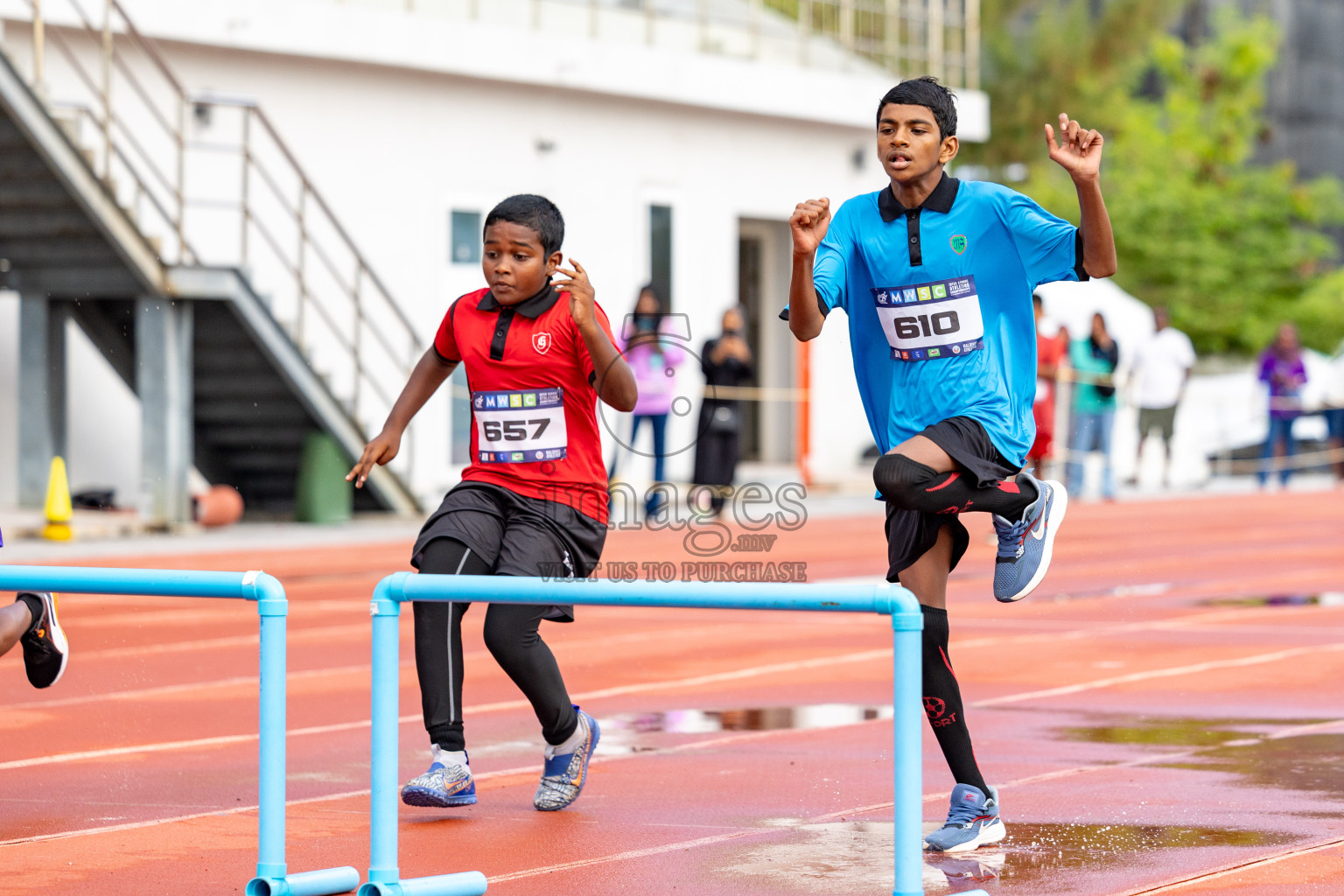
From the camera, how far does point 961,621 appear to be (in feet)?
39.2

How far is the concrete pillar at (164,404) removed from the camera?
17484mm

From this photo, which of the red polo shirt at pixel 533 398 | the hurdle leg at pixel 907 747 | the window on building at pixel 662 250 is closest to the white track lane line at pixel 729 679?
the red polo shirt at pixel 533 398

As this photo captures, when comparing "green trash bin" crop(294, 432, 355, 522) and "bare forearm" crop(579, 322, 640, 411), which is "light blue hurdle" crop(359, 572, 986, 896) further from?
"green trash bin" crop(294, 432, 355, 522)

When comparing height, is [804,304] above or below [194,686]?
above

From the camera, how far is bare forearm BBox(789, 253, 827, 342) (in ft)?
17.4

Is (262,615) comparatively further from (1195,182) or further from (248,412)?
(1195,182)

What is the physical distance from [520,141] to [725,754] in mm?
17057

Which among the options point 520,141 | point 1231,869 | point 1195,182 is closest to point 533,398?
point 1231,869

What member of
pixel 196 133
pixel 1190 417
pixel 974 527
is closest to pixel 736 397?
pixel 974 527

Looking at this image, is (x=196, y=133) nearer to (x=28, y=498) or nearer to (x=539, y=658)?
(x=28, y=498)

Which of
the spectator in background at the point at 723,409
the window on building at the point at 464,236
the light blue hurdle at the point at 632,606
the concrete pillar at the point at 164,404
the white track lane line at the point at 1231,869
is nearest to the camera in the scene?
the light blue hurdle at the point at 632,606

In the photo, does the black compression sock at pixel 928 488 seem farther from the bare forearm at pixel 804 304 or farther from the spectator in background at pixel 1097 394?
the spectator in background at pixel 1097 394

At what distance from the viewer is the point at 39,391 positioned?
18.6 meters

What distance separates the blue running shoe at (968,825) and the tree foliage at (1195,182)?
1644 inches
